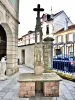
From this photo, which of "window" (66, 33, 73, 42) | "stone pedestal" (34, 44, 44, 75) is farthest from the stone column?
"window" (66, 33, 73, 42)

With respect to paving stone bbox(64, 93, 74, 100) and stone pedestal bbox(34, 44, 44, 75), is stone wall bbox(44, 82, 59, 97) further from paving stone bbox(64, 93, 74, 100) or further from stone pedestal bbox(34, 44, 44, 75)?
stone pedestal bbox(34, 44, 44, 75)

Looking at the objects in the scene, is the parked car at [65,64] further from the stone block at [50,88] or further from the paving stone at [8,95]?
the paving stone at [8,95]

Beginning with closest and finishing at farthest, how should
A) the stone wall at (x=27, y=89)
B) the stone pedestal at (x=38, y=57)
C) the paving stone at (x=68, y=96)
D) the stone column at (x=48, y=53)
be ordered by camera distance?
the paving stone at (x=68, y=96)
the stone wall at (x=27, y=89)
the stone pedestal at (x=38, y=57)
the stone column at (x=48, y=53)

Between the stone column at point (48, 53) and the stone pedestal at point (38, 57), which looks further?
the stone column at point (48, 53)

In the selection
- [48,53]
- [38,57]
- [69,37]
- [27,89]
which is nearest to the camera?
[27,89]

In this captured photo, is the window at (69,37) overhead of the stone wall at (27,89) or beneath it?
overhead

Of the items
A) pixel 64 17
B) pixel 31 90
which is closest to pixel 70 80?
pixel 31 90

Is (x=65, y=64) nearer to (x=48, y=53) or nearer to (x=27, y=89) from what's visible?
(x=48, y=53)

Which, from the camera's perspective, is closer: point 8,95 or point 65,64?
point 8,95

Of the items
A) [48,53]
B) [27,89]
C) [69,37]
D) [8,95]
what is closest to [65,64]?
[48,53]

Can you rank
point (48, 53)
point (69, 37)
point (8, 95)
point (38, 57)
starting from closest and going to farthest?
1. point (8, 95)
2. point (38, 57)
3. point (48, 53)
4. point (69, 37)

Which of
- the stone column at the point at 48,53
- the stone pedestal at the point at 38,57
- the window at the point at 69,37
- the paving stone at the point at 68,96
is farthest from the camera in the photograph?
the window at the point at 69,37

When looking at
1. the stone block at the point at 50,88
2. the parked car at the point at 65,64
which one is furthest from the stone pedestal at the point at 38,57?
the parked car at the point at 65,64

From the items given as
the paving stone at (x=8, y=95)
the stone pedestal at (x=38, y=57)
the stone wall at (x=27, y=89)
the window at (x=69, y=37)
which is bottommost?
the paving stone at (x=8, y=95)
